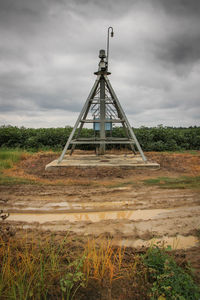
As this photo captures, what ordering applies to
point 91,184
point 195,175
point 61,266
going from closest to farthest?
1. point 61,266
2. point 91,184
3. point 195,175

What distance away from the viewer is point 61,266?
2180mm

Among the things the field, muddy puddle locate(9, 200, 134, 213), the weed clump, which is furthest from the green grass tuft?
the weed clump

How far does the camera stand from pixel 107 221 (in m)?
3.31

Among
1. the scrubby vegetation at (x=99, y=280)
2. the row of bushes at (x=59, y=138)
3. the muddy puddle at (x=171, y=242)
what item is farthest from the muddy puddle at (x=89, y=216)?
the row of bushes at (x=59, y=138)

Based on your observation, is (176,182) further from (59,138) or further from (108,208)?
(59,138)

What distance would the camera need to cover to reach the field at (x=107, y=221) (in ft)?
6.54

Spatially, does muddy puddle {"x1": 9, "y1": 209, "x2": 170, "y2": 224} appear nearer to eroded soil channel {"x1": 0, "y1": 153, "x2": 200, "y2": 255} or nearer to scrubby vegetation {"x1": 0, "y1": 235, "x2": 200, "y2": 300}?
eroded soil channel {"x1": 0, "y1": 153, "x2": 200, "y2": 255}

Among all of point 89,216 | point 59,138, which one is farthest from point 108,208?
point 59,138

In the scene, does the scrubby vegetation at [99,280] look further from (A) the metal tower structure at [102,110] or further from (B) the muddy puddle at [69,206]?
(A) the metal tower structure at [102,110]

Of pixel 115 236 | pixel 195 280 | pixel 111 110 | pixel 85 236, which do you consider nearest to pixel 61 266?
pixel 85 236

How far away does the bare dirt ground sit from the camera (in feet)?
9.47

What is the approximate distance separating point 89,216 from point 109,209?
476 millimetres

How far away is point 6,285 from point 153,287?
137 centimetres

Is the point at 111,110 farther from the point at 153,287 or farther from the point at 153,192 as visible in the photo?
the point at 153,287
